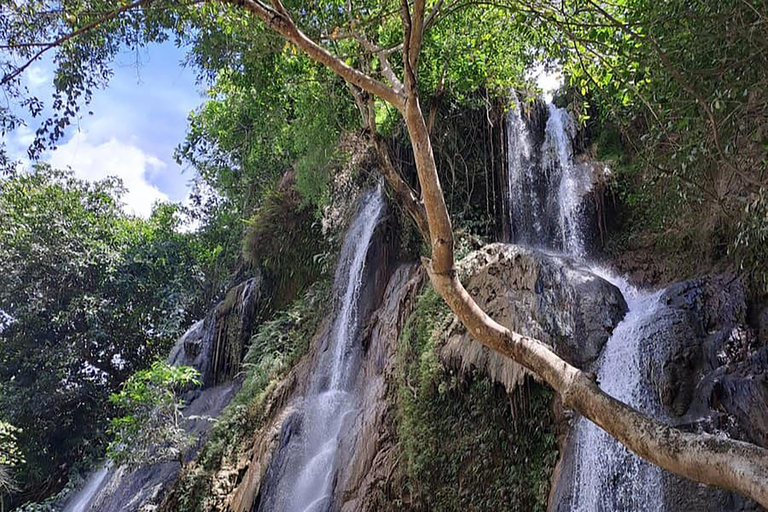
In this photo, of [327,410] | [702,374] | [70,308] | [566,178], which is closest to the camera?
[702,374]

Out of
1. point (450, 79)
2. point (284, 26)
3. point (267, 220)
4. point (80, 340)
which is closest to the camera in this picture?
point (284, 26)

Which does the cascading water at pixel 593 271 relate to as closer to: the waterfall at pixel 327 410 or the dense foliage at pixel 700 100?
the dense foliage at pixel 700 100

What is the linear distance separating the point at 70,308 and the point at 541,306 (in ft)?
54.8

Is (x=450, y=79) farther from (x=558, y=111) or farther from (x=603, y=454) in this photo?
(x=603, y=454)

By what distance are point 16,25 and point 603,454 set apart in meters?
8.01

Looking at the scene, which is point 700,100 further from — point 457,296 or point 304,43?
point 304,43

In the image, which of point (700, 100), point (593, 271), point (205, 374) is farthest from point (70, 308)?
point (700, 100)

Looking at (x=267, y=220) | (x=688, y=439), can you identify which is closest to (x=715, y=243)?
(x=688, y=439)

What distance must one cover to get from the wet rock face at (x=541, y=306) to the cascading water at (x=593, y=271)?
0.88 feet

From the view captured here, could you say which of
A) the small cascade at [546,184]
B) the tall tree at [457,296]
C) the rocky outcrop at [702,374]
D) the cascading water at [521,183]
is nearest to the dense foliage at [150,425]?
the tall tree at [457,296]

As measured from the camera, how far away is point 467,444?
7.19 metres

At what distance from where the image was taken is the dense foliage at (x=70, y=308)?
55.8ft

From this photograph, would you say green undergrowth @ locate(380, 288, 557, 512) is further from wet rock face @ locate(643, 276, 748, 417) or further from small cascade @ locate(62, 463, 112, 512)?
small cascade @ locate(62, 463, 112, 512)

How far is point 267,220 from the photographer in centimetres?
1490
